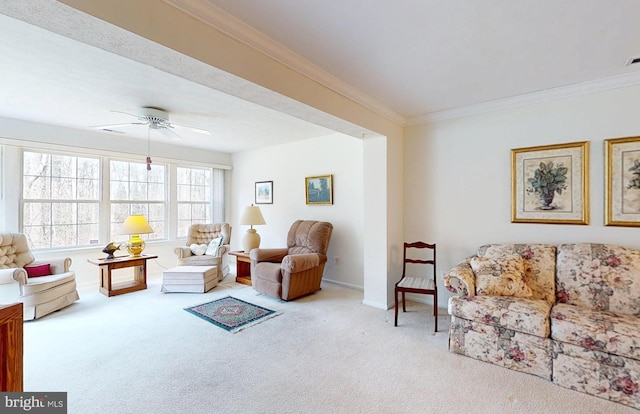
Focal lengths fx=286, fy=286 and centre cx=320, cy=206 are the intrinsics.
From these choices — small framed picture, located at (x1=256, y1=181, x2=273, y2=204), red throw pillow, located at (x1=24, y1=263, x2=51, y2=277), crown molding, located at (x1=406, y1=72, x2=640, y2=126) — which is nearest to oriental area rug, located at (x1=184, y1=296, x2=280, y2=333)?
red throw pillow, located at (x1=24, y1=263, x2=51, y2=277)

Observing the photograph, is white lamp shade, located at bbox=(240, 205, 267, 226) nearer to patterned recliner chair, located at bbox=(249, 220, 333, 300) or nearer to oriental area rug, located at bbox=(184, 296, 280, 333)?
patterned recliner chair, located at bbox=(249, 220, 333, 300)

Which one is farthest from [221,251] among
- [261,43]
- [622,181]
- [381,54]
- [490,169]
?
[622,181]

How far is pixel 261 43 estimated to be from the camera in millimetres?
2049

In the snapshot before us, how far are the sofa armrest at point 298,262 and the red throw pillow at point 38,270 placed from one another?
3.06m

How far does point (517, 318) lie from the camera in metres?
2.24

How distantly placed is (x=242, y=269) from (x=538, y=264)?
13.5 ft

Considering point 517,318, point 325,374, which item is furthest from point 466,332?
point 325,374

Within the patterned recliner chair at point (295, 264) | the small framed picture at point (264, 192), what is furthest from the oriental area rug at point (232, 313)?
the small framed picture at point (264, 192)

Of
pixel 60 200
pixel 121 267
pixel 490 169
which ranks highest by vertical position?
pixel 490 169

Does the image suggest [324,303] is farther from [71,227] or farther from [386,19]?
[71,227]

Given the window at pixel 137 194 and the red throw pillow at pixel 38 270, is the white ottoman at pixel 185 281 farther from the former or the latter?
the window at pixel 137 194

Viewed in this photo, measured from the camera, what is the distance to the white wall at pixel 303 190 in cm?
455

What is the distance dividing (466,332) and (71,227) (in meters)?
5.78

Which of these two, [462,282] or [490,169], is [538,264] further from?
[490,169]
